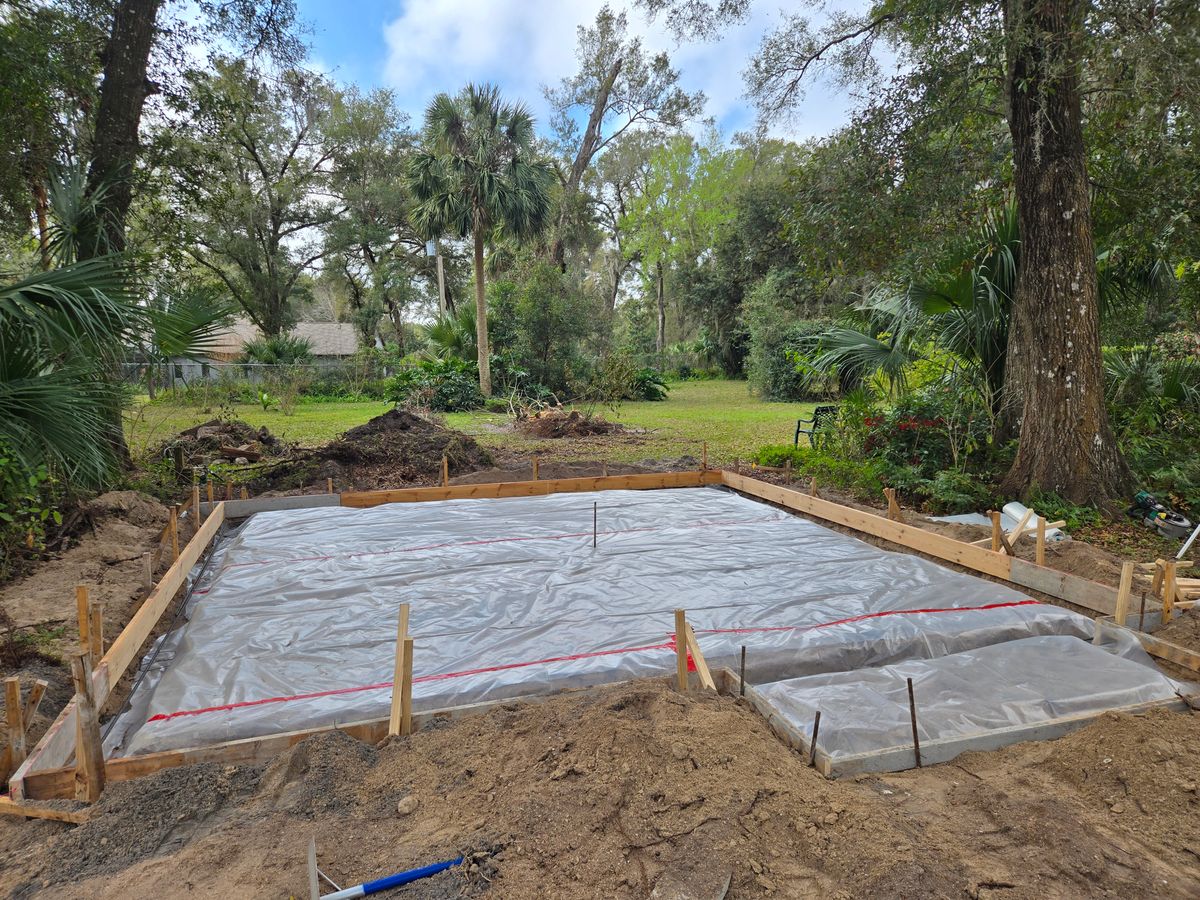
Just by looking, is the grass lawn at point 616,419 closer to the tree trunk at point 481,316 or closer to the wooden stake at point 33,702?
the tree trunk at point 481,316

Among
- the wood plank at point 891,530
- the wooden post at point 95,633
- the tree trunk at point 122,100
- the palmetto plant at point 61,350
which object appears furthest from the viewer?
the tree trunk at point 122,100

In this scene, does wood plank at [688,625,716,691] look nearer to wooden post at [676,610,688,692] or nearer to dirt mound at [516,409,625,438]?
wooden post at [676,610,688,692]

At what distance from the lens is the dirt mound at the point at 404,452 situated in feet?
26.7

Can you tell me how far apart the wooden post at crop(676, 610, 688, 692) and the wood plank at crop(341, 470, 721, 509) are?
4.13 meters

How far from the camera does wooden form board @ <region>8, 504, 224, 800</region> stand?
217cm

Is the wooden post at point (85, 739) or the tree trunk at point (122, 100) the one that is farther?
the tree trunk at point (122, 100)

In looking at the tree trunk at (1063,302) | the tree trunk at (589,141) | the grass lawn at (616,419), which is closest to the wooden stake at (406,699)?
the tree trunk at (1063,302)

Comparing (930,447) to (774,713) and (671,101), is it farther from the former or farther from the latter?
(671,101)

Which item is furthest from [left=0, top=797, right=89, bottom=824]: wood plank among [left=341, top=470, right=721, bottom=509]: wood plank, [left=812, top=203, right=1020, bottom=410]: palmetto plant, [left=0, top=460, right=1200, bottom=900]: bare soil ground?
[left=812, top=203, right=1020, bottom=410]: palmetto plant

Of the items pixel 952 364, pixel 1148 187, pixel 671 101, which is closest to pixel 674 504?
pixel 952 364

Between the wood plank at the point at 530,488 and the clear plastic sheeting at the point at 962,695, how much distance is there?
13.4ft

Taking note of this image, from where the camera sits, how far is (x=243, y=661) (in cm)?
309

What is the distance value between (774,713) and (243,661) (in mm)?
2410

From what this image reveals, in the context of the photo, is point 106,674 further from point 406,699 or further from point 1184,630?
point 1184,630
